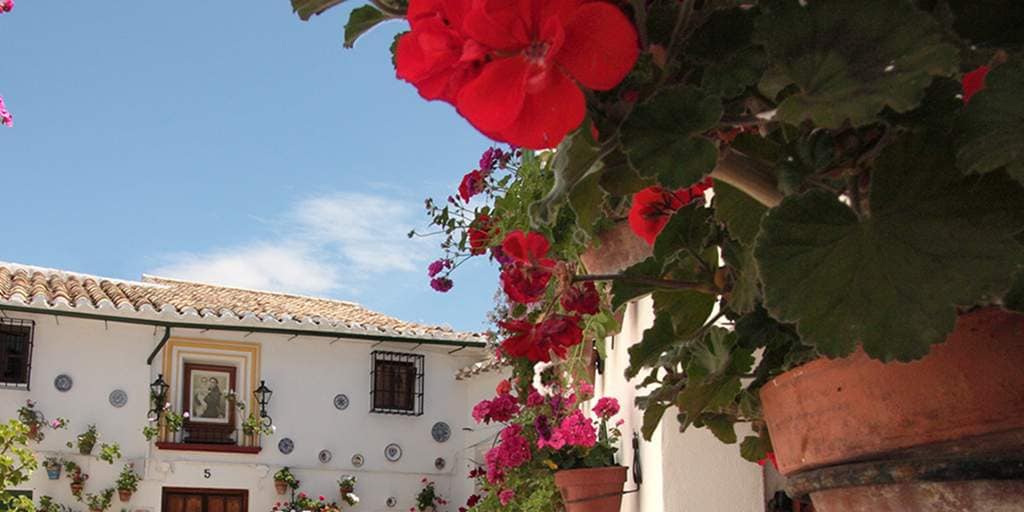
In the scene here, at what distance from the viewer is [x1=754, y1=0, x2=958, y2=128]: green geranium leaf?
0.59 meters

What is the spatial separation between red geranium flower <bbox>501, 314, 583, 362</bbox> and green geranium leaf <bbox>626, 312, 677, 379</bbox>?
0.23 m

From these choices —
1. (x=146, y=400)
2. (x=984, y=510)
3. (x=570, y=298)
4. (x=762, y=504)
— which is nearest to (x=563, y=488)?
(x=762, y=504)

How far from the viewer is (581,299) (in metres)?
1.33

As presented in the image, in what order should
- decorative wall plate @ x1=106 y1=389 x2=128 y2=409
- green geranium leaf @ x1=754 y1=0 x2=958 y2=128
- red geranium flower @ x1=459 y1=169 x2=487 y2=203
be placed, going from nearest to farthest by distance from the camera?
green geranium leaf @ x1=754 y1=0 x2=958 y2=128
red geranium flower @ x1=459 y1=169 x2=487 y2=203
decorative wall plate @ x1=106 y1=389 x2=128 y2=409

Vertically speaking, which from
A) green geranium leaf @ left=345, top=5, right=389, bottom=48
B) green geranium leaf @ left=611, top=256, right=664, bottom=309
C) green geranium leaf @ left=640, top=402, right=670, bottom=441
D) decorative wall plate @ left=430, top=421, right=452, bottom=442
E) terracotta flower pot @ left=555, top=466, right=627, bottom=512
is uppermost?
decorative wall plate @ left=430, top=421, right=452, bottom=442

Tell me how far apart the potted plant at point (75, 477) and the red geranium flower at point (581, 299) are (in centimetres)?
1275

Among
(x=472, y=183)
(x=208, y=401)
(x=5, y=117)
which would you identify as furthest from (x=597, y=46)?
(x=208, y=401)

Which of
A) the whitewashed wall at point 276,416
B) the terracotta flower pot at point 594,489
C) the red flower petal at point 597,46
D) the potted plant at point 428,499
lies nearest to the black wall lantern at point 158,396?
the whitewashed wall at point 276,416

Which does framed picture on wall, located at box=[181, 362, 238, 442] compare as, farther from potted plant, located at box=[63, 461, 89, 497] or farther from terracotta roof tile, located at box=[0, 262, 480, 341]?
potted plant, located at box=[63, 461, 89, 497]

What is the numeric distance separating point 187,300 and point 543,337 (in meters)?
14.3

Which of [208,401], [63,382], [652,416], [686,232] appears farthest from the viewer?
[208,401]

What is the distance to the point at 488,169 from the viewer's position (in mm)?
2967

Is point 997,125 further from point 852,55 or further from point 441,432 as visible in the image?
point 441,432

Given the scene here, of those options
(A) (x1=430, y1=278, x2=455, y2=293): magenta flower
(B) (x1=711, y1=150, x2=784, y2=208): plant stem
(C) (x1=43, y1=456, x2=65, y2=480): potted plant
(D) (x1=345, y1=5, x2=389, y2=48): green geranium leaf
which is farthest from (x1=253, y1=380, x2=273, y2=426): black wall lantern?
(B) (x1=711, y1=150, x2=784, y2=208): plant stem
